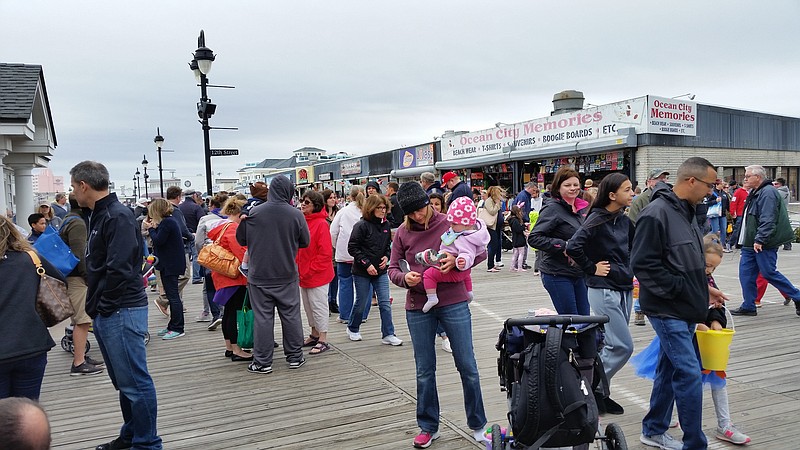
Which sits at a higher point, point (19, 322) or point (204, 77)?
point (204, 77)

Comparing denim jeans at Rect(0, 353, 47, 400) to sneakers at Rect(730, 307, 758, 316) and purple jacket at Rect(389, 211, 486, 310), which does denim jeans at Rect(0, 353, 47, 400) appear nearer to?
purple jacket at Rect(389, 211, 486, 310)

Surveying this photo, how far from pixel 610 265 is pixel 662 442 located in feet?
4.44

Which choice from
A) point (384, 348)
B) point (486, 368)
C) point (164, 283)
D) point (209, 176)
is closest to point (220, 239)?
point (164, 283)

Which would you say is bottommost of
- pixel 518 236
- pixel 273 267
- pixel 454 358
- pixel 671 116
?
pixel 454 358

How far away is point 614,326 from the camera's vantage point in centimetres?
439

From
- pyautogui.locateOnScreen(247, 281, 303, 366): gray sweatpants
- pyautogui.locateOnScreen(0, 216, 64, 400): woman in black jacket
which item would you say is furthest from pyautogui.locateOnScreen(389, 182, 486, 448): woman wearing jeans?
pyautogui.locateOnScreen(0, 216, 64, 400): woman in black jacket

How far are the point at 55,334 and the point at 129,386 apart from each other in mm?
748

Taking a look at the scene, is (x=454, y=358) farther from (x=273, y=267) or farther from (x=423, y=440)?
(x=273, y=267)

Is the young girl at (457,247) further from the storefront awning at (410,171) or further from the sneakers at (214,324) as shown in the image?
the storefront awning at (410,171)

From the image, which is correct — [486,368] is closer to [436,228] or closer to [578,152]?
[436,228]

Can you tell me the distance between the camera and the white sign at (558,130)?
53.8 ft

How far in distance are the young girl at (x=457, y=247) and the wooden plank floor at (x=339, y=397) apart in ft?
4.02

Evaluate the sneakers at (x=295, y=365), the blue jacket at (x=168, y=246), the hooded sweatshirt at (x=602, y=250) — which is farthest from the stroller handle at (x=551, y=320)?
the blue jacket at (x=168, y=246)

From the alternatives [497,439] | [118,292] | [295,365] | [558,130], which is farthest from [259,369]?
[558,130]
